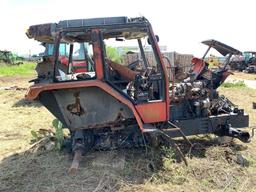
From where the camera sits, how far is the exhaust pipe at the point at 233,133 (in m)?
6.19

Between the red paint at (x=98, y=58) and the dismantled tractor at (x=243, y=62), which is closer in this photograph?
the red paint at (x=98, y=58)

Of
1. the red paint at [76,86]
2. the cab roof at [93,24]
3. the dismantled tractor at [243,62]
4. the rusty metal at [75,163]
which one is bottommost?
the dismantled tractor at [243,62]

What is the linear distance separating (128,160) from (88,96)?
1164 millimetres

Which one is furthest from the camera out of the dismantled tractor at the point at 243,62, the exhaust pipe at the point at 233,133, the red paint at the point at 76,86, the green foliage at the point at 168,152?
the dismantled tractor at the point at 243,62

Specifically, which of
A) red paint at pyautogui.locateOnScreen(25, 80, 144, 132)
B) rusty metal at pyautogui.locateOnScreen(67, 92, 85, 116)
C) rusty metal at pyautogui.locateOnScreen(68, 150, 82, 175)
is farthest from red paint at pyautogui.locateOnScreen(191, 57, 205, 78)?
rusty metal at pyautogui.locateOnScreen(68, 150, 82, 175)

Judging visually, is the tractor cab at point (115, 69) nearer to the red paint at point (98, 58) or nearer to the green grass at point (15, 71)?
the red paint at point (98, 58)

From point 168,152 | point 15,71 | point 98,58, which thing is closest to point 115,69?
point 98,58

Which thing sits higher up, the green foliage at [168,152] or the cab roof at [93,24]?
the cab roof at [93,24]

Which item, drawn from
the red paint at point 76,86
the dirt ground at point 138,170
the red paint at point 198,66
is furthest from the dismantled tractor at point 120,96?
the red paint at point 198,66

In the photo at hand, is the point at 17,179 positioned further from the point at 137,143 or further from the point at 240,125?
the point at 240,125

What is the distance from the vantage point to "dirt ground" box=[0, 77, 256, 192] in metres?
4.96

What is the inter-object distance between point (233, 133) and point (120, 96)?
2.22 metres

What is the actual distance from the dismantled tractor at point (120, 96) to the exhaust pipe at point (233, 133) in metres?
0.02

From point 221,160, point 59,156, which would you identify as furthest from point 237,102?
point 59,156
